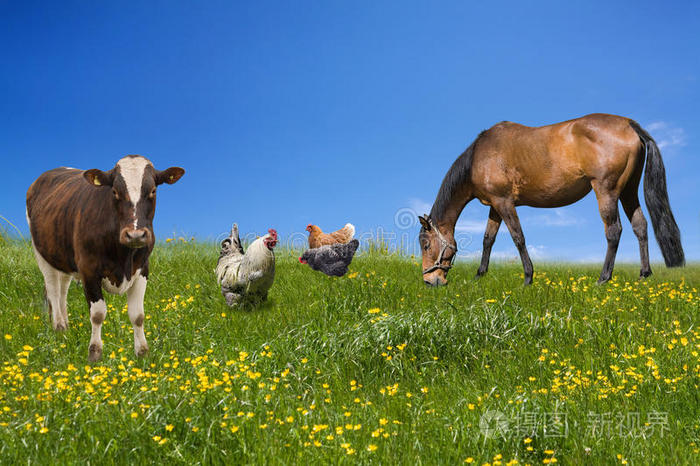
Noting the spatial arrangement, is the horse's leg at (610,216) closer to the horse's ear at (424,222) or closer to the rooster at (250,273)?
the horse's ear at (424,222)

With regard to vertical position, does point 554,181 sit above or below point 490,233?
above

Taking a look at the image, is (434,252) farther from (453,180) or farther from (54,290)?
(54,290)

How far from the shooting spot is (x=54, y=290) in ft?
26.8

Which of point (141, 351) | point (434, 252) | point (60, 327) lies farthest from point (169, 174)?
point (434, 252)

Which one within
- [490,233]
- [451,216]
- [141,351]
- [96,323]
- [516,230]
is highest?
[451,216]

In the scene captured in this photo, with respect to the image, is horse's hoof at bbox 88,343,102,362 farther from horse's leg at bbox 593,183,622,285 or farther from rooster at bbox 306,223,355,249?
horse's leg at bbox 593,183,622,285

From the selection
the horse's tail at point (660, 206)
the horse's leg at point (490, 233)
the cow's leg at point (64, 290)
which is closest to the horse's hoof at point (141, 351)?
the cow's leg at point (64, 290)

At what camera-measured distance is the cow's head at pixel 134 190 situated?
570 cm

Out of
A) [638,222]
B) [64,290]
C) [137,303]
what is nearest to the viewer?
[137,303]

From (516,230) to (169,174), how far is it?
676cm

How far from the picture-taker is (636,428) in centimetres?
448

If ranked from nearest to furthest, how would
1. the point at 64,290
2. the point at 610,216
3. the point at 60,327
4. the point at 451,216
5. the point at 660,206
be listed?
1. the point at 60,327
2. the point at 64,290
3. the point at 610,216
4. the point at 660,206
5. the point at 451,216

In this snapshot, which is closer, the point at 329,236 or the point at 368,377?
the point at 368,377

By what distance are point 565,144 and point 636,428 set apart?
22.5ft
